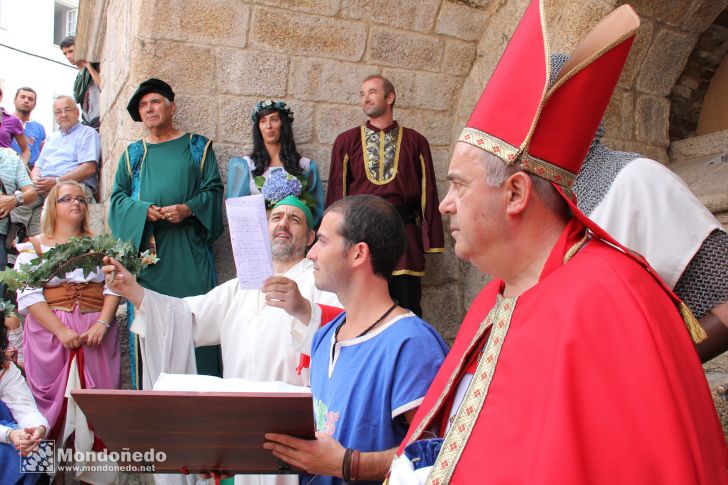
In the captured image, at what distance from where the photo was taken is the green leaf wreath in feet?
13.3

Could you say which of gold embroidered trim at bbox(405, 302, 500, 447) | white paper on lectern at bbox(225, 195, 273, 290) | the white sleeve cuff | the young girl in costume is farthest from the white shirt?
gold embroidered trim at bbox(405, 302, 500, 447)

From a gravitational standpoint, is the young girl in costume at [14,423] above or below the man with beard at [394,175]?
below

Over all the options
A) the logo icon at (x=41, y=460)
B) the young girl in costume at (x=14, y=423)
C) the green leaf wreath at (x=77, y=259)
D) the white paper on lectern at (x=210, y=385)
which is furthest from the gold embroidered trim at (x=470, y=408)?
the logo icon at (x=41, y=460)

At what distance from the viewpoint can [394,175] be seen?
578 cm

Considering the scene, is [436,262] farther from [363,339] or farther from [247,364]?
[363,339]

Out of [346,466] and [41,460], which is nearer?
[346,466]

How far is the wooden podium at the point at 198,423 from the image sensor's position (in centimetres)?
200

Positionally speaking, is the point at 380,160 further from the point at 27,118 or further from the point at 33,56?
the point at 33,56

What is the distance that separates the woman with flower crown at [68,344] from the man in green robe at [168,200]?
52cm

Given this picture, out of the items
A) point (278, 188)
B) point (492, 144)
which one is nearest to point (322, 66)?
point (278, 188)

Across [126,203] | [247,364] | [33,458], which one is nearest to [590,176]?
[247,364]

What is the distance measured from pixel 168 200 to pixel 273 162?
0.88 meters

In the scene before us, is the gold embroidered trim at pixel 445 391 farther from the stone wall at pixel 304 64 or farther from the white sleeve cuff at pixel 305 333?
the stone wall at pixel 304 64

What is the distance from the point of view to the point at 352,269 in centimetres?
279
